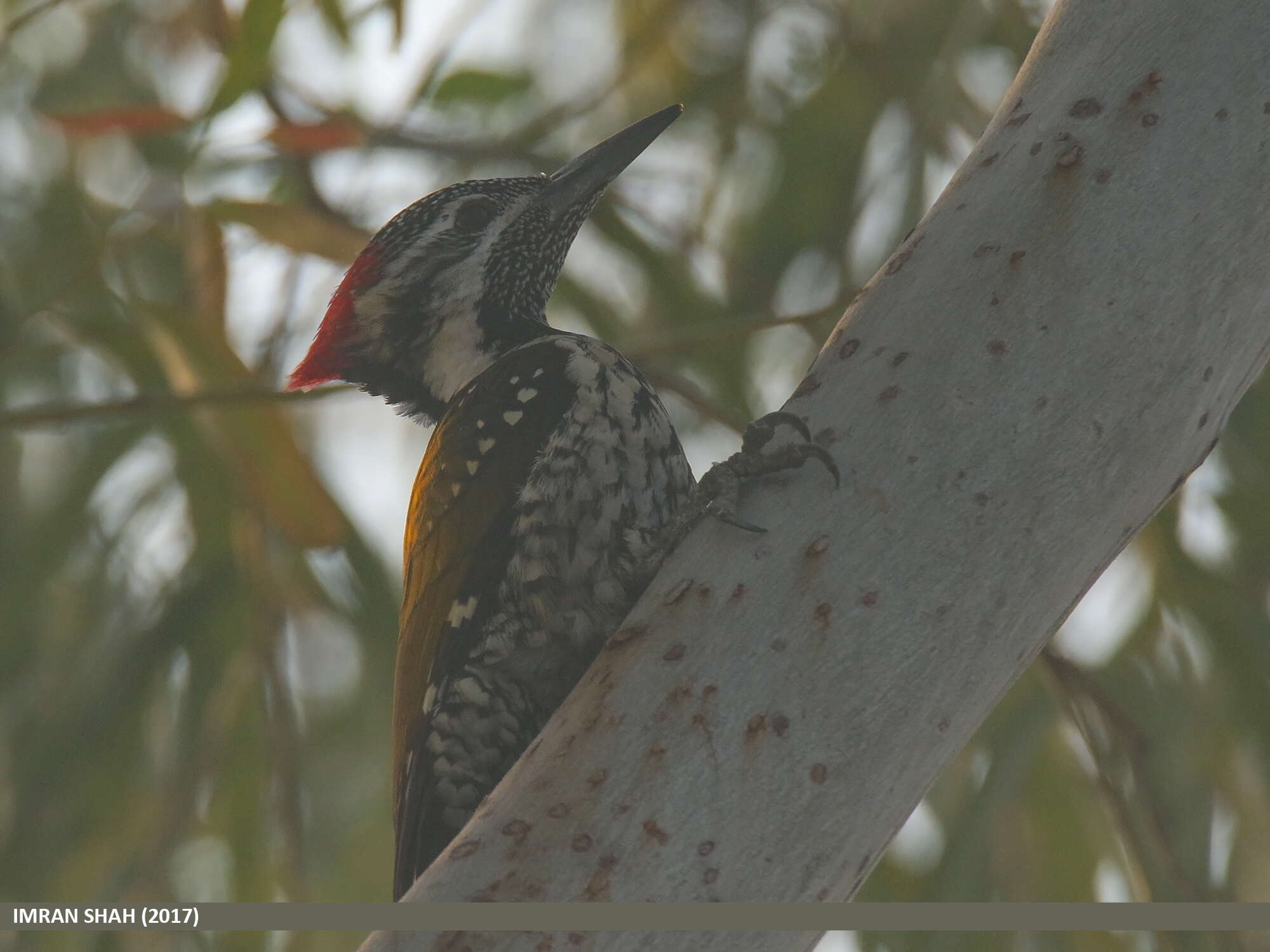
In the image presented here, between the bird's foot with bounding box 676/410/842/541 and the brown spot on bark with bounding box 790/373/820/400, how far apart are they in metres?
0.03

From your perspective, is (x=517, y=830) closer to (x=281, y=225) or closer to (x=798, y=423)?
(x=798, y=423)

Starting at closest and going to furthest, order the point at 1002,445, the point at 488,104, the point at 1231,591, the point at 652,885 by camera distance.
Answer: the point at 652,885
the point at 1002,445
the point at 1231,591
the point at 488,104

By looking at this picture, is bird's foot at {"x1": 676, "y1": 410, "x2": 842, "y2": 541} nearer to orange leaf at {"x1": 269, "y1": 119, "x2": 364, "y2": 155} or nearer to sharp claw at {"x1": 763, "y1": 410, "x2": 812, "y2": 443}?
sharp claw at {"x1": 763, "y1": 410, "x2": 812, "y2": 443}

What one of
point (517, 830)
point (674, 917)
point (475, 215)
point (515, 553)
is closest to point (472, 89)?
point (475, 215)

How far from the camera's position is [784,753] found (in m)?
1.25

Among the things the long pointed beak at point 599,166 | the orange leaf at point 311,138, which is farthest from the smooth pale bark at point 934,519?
the orange leaf at point 311,138

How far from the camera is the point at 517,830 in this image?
4.26 feet

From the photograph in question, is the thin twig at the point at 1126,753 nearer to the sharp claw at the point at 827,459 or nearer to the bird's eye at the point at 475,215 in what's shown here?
the sharp claw at the point at 827,459

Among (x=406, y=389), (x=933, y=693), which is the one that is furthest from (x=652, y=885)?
(x=406, y=389)

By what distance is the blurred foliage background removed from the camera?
8.45ft

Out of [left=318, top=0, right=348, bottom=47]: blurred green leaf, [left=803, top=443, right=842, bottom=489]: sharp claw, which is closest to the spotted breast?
[left=803, top=443, right=842, bottom=489]: sharp claw

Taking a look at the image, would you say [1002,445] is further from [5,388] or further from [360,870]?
[5,388]

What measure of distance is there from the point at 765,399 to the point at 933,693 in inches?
73.1

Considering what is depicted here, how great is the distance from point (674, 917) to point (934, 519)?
45 cm
